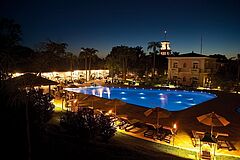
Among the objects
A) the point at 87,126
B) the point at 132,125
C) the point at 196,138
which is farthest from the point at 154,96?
the point at 87,126

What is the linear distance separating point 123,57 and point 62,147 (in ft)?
123

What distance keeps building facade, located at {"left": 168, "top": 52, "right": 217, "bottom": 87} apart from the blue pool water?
22.8ft

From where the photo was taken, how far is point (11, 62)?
21.6 ft

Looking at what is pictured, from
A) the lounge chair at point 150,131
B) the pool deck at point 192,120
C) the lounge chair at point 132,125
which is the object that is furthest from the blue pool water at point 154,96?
the lounge chair at point 150,131

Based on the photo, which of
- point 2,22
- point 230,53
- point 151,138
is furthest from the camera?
point 230,53

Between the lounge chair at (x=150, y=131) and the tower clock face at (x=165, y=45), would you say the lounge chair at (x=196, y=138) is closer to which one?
the lounge chair at (x=150, y=131)

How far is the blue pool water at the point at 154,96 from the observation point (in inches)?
888

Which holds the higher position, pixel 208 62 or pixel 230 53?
pixel 230 53

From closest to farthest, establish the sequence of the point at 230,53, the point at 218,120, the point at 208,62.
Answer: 1. the point at 218,120
2. the point at 208,62
3. the point at 230,53

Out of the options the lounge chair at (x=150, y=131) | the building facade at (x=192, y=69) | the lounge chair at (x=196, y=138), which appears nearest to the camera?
the lounge chair at (x=196, y=138)

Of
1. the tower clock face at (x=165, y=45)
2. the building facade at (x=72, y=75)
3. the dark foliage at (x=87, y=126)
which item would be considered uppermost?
the tower clock face at (x=165, y=45)

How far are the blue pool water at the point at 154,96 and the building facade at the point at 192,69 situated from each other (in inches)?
274

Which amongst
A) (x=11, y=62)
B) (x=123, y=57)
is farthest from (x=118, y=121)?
(x=123, y=57)

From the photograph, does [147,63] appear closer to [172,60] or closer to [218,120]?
[172,60]
